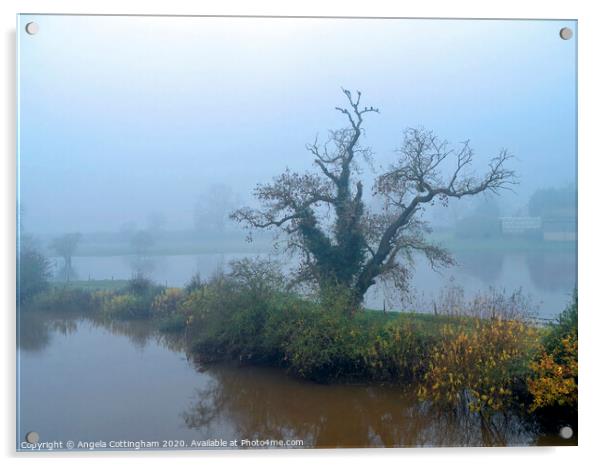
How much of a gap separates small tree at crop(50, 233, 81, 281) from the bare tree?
1.18 meters

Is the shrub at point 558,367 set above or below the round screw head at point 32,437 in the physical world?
above

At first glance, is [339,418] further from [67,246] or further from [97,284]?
[67,246]

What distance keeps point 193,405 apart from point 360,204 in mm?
1935

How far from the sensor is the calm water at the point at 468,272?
466 centimetres

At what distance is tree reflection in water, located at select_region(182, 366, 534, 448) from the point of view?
457cm

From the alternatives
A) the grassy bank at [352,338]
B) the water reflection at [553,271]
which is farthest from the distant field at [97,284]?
the water reflection at [553,271]

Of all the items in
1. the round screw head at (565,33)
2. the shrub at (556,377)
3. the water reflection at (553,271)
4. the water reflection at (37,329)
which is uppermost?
the round screw head at (565,33)

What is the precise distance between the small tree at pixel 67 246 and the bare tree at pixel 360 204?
1.18 m

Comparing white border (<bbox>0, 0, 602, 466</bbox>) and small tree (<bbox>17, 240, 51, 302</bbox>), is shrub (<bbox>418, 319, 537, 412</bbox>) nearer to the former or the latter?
white border (<bbox>0, 0, 602, 466</bbox>)

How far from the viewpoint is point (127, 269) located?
4738 mm

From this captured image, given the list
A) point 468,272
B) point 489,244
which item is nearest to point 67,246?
point 468,272

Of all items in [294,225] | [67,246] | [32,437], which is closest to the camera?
[32,437]

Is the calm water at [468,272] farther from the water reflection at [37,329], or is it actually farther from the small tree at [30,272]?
the water reflection at [37,329]

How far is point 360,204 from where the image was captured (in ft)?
15.7
